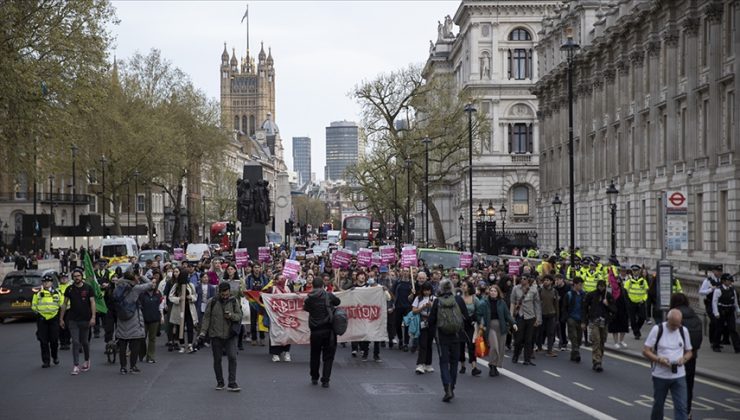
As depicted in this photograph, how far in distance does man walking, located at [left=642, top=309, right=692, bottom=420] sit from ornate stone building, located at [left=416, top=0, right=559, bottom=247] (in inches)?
3356

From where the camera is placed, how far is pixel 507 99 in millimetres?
100688

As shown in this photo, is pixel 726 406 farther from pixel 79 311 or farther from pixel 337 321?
pixel 79 311

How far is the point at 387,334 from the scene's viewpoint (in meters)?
25.0

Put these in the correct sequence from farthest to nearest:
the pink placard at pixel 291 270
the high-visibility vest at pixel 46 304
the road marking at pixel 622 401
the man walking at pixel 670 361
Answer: the pink placard at pixel 291 270
the high-visibility vest at pixel 46 304
the road marking at pixel 622 401
the man walking at pixel 670 361

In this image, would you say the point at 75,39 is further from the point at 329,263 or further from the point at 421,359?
the point at 421,359

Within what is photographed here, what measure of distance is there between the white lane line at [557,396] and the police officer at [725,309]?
5.88 meters

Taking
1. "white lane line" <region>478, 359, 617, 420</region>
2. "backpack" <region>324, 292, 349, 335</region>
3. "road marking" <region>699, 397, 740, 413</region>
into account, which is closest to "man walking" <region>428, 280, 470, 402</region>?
"backpack" <region>324, 292, 349, 335</region>

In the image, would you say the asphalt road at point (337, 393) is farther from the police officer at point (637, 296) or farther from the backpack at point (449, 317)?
the police officer at point (637, 296)

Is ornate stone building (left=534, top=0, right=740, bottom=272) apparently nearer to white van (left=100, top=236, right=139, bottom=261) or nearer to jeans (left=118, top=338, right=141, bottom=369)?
white van (left=100, top=236, right=139, bottom=261)

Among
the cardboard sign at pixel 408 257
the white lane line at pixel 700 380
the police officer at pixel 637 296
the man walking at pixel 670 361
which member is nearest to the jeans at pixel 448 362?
the man walking at pixel 670 361

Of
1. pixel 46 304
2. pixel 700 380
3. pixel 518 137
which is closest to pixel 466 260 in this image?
pixel 700 380

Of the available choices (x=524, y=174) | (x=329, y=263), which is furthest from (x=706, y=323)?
(x=524, y=174)

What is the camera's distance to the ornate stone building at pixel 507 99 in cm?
9931

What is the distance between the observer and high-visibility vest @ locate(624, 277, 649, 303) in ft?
94.6
